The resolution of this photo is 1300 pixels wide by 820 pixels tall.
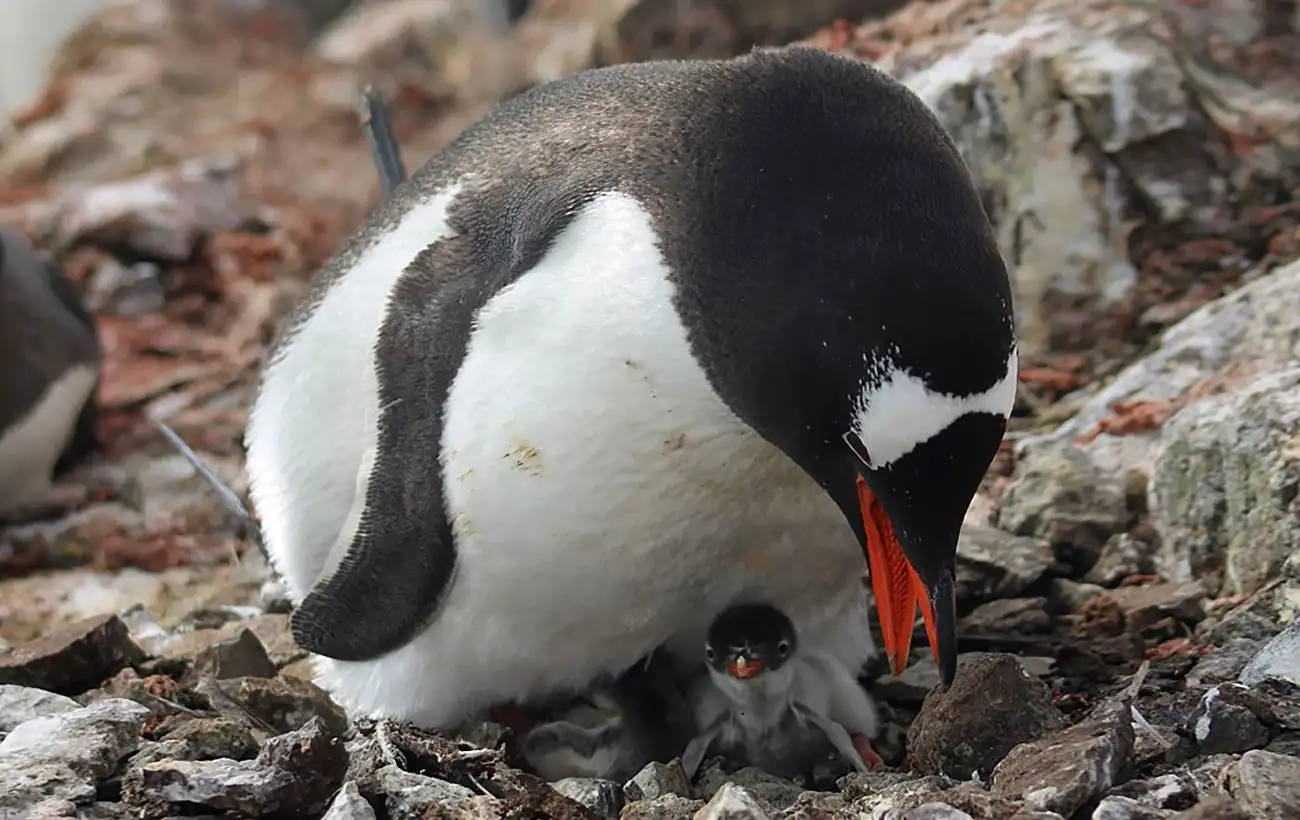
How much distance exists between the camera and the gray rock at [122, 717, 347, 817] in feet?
7.10

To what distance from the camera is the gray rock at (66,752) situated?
2.18 m

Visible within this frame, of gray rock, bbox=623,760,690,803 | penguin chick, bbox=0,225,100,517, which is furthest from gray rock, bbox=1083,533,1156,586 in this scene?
penguin chick, bbox=0,225,100,517

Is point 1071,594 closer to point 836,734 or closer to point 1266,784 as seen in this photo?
point 836,734

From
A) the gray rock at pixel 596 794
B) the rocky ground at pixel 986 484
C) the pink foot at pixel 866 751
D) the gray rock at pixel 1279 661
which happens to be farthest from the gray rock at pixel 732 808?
the gray rock at pixel 1279 661

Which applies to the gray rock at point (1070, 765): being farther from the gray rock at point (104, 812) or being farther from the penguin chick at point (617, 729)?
the gray rock at point (104, 812)

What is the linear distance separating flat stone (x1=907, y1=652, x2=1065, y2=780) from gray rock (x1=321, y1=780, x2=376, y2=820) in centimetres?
82

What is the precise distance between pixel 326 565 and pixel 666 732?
26.9 inches

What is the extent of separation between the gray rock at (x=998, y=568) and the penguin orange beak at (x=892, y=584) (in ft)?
2.48

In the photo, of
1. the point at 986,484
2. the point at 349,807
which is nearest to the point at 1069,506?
the point at 986,484

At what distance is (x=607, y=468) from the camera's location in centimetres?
240

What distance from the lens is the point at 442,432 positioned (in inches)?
101

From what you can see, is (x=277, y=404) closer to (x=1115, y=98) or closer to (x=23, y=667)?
(x=23, y=667)

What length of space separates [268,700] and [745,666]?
0.82m

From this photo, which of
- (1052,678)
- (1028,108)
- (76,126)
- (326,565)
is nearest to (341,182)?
(76,126)
